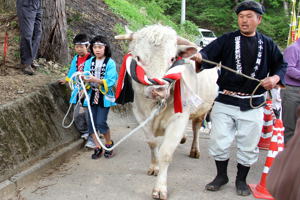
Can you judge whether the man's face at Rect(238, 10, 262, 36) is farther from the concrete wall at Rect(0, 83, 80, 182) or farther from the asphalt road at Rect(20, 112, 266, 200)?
the concrete wall at Rect(0, 83, 80, 182)

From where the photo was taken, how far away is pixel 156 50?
13.4 ft

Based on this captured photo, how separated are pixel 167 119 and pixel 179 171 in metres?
1.07

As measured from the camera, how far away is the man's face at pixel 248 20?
402 centimetres

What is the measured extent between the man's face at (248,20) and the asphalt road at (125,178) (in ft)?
6.61

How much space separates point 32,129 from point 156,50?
2104 mm

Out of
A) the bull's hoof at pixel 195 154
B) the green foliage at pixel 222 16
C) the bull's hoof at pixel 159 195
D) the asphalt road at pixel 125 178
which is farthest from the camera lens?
the green foliage at pixel 222 16

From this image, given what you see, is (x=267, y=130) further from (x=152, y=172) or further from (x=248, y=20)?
(x=248, y=20)

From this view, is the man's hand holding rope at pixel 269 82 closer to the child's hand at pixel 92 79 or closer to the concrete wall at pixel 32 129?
the child's hand at pixel 92 79

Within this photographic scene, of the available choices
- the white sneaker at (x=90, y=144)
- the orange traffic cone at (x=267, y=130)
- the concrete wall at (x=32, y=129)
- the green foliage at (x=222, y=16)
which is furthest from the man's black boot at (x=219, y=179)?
the green foliage at (x=222, y=16)

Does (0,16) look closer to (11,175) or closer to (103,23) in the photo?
(103,23)

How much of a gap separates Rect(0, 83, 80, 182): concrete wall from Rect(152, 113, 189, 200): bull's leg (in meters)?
1.70

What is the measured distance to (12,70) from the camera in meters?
6.11

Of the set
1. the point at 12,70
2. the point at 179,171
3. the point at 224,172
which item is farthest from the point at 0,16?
the point at 224,172

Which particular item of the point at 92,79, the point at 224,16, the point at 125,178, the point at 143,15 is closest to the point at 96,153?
the point at 125,178
